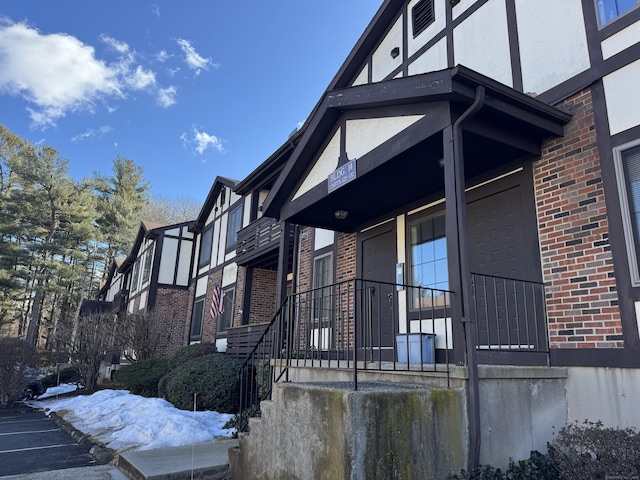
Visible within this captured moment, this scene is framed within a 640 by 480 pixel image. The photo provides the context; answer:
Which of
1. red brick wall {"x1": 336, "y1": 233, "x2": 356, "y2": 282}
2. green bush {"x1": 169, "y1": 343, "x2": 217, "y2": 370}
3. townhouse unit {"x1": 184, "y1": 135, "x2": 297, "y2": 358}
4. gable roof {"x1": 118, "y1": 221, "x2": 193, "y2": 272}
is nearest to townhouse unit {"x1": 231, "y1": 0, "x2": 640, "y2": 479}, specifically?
red brick wall {"x1": 336, "y1": 233, "x2": 356, "y2": 282}

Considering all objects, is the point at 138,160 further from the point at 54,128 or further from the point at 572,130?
the point at 572,130

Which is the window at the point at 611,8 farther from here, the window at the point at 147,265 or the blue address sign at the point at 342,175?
the window at the point at 147,265

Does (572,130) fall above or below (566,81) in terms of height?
below

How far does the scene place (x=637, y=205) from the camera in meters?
4.13

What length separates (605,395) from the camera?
4.00 m

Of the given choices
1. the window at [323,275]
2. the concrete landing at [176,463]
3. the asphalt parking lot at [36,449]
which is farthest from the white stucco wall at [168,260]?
the concrete landing at [176,463]

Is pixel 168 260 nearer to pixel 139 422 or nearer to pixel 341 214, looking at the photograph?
pixel 139 422

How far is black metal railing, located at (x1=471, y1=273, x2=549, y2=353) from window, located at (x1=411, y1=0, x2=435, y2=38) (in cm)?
456

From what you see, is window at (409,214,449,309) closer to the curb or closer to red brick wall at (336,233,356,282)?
red brick wall at (336,233,356,282)

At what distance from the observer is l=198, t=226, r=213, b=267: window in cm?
1819

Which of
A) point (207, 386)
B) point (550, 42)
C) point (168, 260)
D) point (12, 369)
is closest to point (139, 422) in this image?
point (207, 386)

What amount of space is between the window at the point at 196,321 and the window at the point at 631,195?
50.3 feet

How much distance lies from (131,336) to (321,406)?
13952mm

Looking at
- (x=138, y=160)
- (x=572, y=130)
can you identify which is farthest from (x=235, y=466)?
(x=138, y=160)
